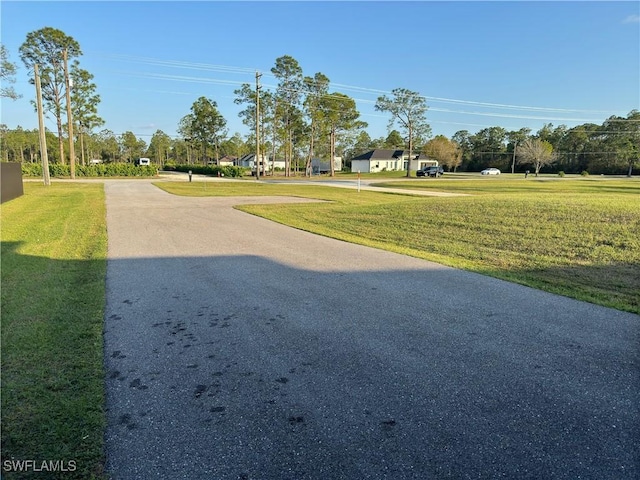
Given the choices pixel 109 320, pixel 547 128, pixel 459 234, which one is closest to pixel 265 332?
pixel 109 320

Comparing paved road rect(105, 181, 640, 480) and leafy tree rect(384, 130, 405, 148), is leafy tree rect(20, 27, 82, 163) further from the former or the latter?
leafy tree rect(384, 130, 405, 148)

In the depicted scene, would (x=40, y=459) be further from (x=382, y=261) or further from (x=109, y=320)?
(x=382, y=261)

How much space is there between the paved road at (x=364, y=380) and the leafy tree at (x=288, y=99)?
47666 mm

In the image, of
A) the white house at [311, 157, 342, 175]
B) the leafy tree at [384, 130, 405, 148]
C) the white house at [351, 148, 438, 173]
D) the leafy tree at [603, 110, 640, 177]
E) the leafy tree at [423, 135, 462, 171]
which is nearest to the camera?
the leafy tree at [603, 110, 640, 177]

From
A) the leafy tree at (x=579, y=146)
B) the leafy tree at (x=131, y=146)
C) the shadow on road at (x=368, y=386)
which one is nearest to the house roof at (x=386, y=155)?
the leafy tree at (x=579, y=146)

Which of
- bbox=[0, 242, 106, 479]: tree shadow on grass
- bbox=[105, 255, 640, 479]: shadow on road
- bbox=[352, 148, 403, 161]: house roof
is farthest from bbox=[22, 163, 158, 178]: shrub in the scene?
bbox=[352, 148, 403, 161]: house roof

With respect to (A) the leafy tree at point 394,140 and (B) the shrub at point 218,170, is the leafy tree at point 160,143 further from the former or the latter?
(A) the leafy tree at point 394,140

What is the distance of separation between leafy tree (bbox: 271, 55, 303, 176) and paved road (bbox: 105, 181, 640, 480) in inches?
1877

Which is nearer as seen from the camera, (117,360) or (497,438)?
(497,438)

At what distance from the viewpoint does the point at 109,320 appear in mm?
4168

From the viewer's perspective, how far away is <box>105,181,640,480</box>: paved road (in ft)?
7.09

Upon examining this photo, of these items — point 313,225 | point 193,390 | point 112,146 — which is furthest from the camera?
point 112,146

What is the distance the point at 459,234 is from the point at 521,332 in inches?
229

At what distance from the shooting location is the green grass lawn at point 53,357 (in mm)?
2240
